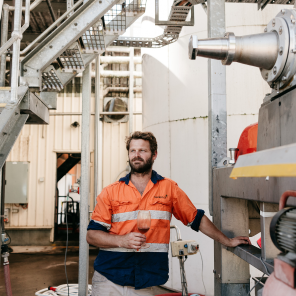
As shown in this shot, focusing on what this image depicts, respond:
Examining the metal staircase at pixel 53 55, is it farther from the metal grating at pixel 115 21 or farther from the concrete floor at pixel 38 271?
the concrete floor at pixel 38 271

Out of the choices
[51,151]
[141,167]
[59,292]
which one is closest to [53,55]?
[141,167]

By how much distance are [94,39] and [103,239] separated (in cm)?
236

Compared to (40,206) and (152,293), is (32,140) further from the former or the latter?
(152,293)

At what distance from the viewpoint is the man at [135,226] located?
2020mm

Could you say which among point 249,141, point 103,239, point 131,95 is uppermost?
point 131,95

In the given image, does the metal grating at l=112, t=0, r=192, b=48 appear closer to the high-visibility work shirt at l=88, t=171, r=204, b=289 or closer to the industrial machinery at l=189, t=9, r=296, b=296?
the high-visibility work shirt at l=88, t=171, r=204, b=289

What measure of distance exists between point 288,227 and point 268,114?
1.70 ft

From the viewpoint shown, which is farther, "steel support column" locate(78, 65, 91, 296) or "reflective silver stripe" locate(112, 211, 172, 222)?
"steel support column" locate(78, 65, 91, 296)

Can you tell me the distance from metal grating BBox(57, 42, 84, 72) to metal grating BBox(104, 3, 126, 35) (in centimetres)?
46

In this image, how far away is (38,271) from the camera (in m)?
6.08

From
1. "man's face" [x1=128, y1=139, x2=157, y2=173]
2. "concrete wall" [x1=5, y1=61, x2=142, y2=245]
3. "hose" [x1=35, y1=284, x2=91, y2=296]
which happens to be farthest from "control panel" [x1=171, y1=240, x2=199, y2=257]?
"concrete wall" [x1=5, y1=61, x2=142, y2=245]

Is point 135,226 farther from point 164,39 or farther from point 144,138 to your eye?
point 164,39

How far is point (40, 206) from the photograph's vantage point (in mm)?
8320

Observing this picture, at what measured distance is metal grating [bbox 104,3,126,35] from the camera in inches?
135
